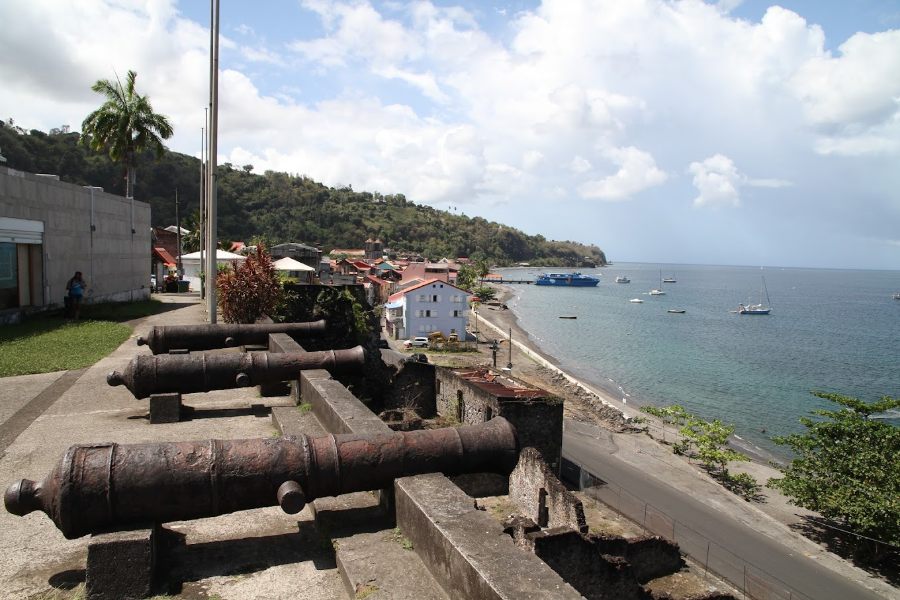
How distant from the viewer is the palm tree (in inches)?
1021

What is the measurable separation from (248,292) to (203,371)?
273 inches

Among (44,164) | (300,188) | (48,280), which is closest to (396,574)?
(48,280)

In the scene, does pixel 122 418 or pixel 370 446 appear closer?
pixel 370 446

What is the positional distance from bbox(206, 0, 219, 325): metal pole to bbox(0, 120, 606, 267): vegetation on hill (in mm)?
22806

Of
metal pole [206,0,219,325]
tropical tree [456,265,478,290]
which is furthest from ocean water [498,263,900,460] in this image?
metal pole [206,0,219,325]

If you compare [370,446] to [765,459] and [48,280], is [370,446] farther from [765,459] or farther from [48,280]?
[765,459]

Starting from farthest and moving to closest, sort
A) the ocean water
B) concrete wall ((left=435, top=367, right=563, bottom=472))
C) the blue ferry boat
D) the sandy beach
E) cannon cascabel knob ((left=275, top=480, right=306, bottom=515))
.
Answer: the blue ferry boat < the ocean water < concrete wall ((left=435, top=367, right=563, bottom=472)) < the sandy beach < cannon cascabel knob ((left=275, top=480, right=306, bottom=515))

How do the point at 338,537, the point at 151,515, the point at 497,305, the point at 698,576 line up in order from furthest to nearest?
the point at 497,305
the point at 698,576
the point at 338,537
the point at 151,515

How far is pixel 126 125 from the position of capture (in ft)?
86.4

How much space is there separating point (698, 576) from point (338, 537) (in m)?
14.3

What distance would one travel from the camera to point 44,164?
226ft

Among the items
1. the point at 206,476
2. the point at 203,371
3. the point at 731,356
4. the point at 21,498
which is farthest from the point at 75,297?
the point at 731,356

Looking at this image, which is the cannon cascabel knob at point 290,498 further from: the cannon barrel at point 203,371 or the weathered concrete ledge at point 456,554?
the cannon barrel at point 203,371

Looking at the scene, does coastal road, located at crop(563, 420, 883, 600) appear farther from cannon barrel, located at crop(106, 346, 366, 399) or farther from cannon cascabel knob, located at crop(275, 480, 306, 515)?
cannon cascabel knob, located at crop(275, 480, 306, 515)
